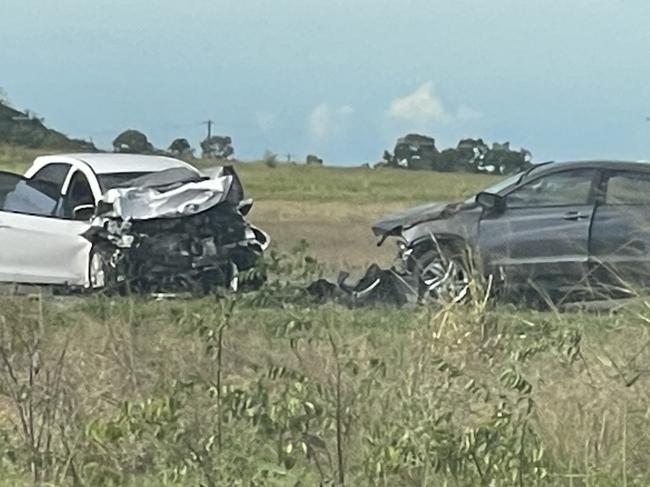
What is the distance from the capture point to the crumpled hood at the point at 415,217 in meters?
15.3

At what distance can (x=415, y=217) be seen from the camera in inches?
612

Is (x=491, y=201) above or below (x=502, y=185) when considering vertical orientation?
below

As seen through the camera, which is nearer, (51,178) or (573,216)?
(573,216)

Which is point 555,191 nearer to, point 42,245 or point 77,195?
point 77,195

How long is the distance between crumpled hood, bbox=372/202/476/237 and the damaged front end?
1.22 meters

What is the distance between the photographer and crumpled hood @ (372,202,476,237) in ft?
50.3

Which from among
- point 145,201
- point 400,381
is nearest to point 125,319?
point 400,381

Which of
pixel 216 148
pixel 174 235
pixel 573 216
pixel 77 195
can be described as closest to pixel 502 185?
pixel 573 216

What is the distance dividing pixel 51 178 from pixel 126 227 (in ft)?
5.25

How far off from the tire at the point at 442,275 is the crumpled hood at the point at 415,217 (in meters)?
0.44

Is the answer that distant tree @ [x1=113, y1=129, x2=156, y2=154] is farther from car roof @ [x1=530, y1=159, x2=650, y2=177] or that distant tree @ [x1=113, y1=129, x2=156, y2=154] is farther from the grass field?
the grass field

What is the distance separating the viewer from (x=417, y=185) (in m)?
39.5

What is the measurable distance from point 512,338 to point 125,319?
2.60 m

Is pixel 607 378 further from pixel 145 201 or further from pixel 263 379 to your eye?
pixel 145 201
